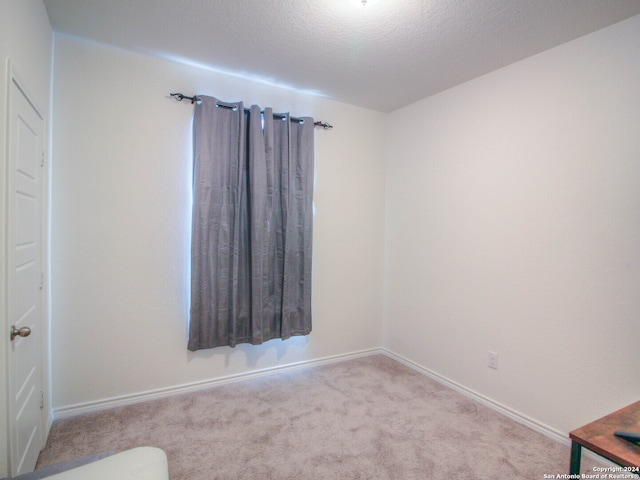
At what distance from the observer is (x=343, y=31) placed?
6.57 feet

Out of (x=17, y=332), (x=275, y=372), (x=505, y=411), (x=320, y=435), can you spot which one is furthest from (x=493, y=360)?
(x=17, y=332)

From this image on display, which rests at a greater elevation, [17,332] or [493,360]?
[17,332]

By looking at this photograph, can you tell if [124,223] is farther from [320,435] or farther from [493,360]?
[493,360]

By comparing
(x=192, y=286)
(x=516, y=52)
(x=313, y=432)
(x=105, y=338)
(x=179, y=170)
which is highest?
(x=516, y=52)

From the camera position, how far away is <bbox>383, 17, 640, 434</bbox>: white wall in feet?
6.05

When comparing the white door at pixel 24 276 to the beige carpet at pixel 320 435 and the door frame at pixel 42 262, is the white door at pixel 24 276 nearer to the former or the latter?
the door frame at pixel 42 262

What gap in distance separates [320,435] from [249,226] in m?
1.58

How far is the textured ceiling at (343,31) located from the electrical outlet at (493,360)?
82.4 inches

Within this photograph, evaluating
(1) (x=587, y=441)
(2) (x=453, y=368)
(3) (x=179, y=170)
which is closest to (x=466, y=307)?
(2) (x=453, y=368)

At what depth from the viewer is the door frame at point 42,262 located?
1.31 meters

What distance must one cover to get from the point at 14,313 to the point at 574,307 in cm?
292

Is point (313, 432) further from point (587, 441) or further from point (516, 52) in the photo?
point (516, 52)

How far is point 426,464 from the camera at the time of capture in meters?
1.85

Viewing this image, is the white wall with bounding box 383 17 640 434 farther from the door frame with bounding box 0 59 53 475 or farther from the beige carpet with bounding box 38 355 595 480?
the door frame with bounding box 0 59 53 475
